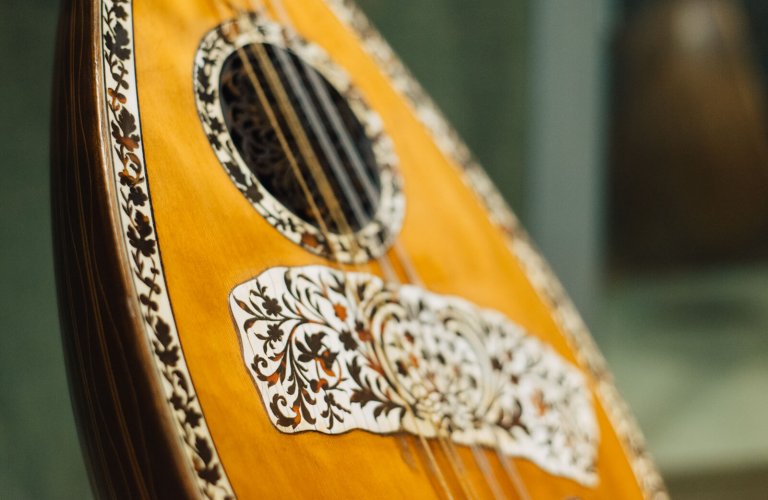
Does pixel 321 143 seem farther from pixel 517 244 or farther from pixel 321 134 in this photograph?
pixel 517 244

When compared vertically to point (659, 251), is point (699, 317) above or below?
below

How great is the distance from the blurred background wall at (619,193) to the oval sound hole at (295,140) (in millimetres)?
340

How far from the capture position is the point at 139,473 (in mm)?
405

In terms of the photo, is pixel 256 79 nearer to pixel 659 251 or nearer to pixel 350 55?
pixel 350 55

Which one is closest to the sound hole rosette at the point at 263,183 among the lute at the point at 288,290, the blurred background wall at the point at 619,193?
the lute at the point at 288,290

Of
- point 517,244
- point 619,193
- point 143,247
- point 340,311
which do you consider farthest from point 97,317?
point 619,193

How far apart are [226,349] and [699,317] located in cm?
162

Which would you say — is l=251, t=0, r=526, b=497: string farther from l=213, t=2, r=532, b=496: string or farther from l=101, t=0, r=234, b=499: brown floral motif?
l=101, t=0, r=234, b=499: brown floral motif

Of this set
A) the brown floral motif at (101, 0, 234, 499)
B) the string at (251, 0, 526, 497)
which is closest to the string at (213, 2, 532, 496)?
the string at (251, 0, 526, 497)

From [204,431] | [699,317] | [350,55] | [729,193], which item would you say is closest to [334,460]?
[204,431]

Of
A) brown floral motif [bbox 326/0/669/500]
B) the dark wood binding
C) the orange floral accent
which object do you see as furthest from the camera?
brown floral motif [bbox 326/0/669/500]

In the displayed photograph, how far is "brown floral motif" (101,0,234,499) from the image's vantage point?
0.41 metres

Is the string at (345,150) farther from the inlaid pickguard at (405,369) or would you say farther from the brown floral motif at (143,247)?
the brown floral motif at (143,247)

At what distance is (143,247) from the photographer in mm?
445
